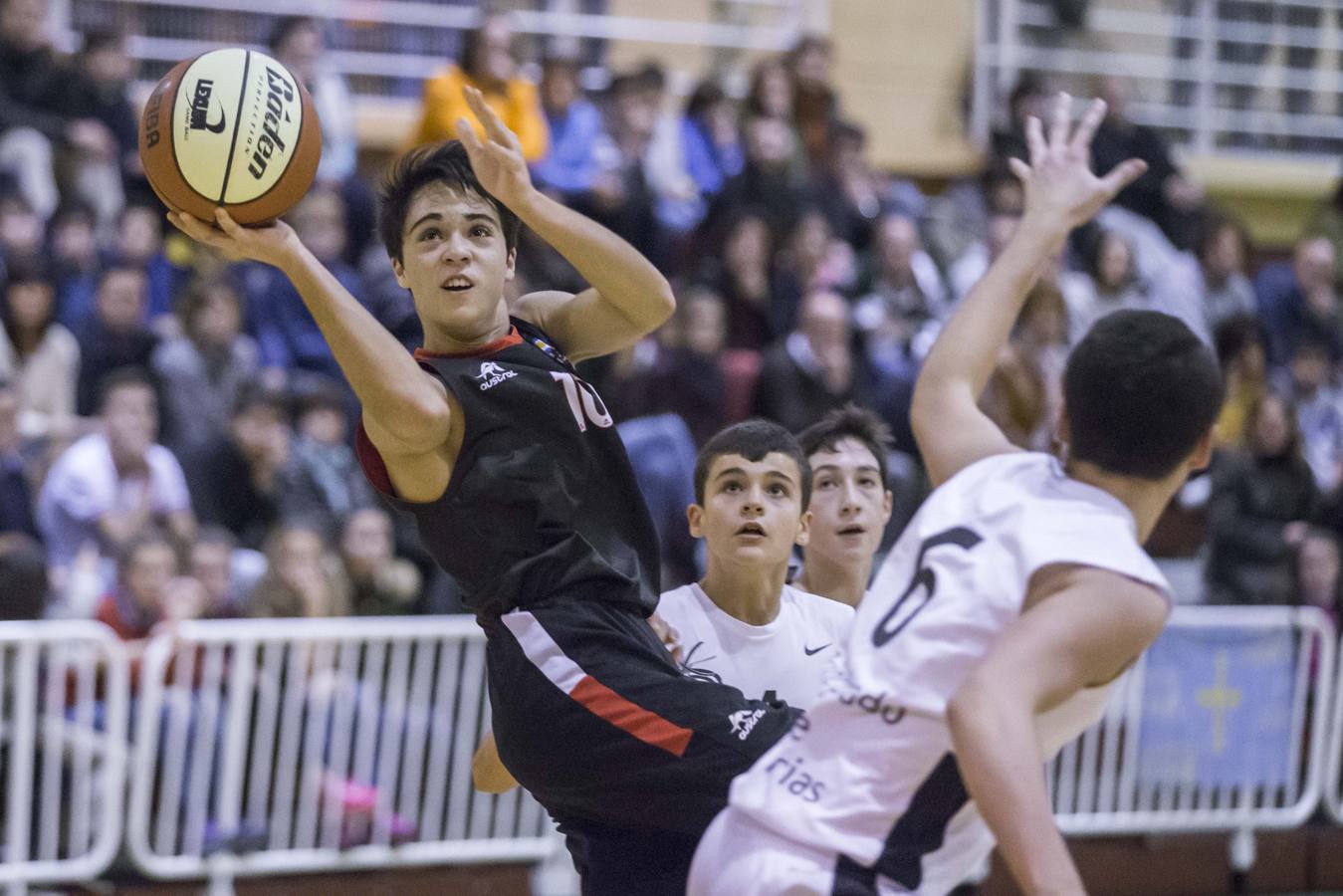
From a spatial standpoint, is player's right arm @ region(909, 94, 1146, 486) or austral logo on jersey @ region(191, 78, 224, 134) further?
austral logo on jersey @ region(191, 78, 224, 134)

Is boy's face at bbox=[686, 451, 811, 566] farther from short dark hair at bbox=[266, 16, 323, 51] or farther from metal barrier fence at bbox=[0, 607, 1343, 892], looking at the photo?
short dark hair at bbox=[266, 16, 323, 51]

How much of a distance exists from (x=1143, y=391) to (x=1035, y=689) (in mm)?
526

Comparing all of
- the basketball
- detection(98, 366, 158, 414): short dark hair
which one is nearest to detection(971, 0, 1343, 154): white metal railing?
detection(98, 366, 158, 414): short dark hair

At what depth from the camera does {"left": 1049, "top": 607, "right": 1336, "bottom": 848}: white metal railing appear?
29.5ft

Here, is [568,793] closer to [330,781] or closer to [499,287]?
[499,287]

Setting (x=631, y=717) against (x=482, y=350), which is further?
(x=482, y=350)

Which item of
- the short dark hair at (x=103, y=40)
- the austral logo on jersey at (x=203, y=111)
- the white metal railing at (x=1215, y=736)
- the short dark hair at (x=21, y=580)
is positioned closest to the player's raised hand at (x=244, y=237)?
the austral logo on jersey at (x=203, y=111)

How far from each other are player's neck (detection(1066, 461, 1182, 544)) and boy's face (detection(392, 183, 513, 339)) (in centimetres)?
152

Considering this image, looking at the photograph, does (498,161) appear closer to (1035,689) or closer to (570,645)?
(570,645)

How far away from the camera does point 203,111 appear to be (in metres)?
3.84

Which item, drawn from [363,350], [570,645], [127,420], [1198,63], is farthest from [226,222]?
[1198,63]

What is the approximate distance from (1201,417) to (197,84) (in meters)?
2.22

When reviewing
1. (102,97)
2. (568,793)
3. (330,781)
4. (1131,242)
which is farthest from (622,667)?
(1131,242)

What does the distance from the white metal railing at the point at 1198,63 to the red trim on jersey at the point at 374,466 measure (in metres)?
11.5
